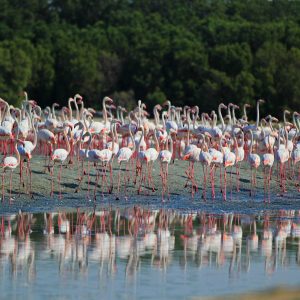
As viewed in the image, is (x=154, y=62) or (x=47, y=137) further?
(x=154, y=62)

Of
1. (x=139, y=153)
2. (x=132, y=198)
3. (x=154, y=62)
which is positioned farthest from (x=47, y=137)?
(x=154, y=62)

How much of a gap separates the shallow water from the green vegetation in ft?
94.4

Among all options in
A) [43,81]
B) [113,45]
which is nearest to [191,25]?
[113,45]

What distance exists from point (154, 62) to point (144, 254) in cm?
3760

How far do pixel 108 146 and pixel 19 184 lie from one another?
224 cm

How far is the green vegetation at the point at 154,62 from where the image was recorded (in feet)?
151

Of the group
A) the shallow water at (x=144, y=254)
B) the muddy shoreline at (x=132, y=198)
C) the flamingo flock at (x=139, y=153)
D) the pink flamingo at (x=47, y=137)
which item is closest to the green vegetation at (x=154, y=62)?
the flamingo flock at (x=139, y=153)

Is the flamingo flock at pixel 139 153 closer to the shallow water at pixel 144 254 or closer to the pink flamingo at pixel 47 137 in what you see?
the pink flamingo at pixel 47 137

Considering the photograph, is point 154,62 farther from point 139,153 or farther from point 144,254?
point 144,254

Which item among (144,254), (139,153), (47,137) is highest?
(47,137)

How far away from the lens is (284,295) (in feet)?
21.1

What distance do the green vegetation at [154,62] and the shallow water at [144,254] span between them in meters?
28.8

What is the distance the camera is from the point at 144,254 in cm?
1313

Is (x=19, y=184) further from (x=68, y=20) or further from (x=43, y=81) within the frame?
(x=68, y=20)
